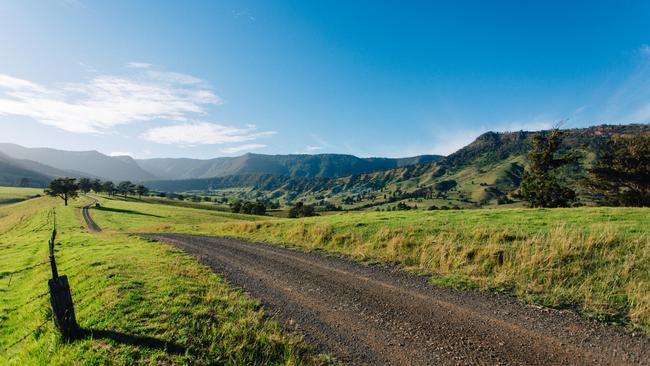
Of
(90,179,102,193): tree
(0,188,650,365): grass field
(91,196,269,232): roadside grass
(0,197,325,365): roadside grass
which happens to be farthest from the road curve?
(90,179,102,193): tree

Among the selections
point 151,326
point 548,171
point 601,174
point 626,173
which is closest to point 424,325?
point 151,326

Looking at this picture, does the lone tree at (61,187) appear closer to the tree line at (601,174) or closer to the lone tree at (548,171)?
the lone tree at (548,171)

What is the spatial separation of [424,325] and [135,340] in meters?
7.57

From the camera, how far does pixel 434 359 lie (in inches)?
267

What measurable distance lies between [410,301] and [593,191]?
69642 millimetres

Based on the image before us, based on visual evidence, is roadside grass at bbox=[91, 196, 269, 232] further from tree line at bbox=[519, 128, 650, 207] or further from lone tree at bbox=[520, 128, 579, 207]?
tree line at bbox=[519, 128, 650, 207]

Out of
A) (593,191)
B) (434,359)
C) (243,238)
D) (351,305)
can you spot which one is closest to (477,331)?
(434,359)

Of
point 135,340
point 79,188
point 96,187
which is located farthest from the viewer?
point 96,187

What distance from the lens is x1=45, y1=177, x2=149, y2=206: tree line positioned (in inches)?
4190

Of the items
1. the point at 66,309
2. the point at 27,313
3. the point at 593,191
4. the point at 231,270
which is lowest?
the point at 27,313

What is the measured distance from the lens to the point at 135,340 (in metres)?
7.48

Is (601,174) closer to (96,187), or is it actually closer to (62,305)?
(62,305)

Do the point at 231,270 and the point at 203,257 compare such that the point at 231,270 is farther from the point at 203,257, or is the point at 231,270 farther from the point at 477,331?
the point at 477,331

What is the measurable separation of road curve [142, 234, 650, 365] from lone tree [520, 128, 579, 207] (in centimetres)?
5581
